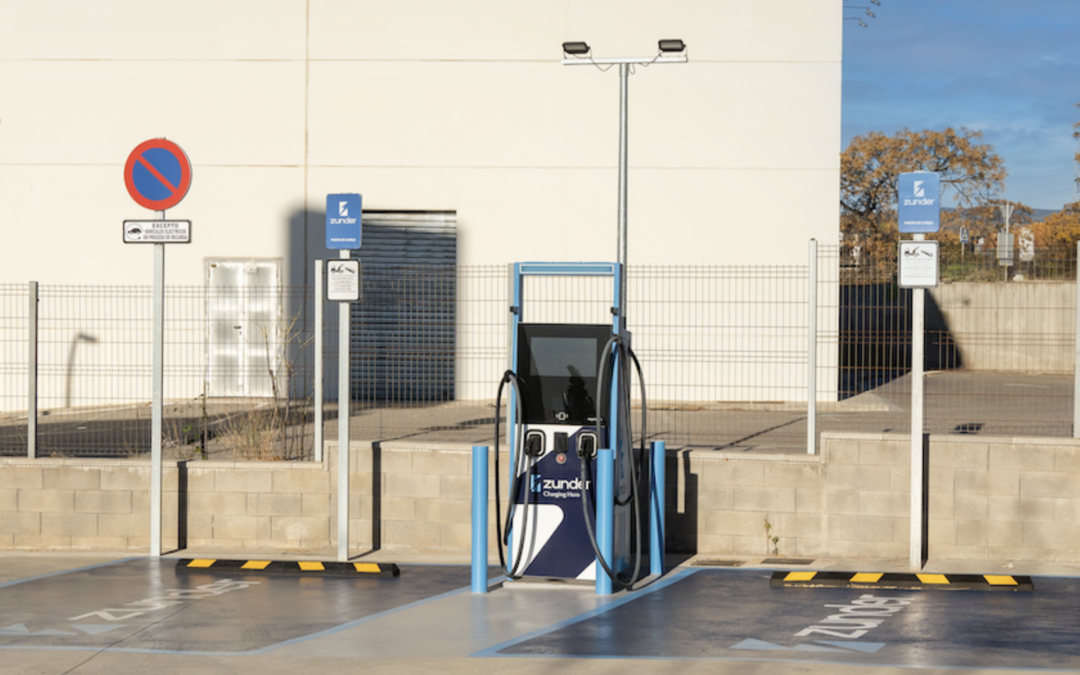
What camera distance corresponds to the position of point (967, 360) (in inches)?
397

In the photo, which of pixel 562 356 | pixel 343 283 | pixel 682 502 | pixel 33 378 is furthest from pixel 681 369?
pixel 33 378

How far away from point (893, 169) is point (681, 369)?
147 ft

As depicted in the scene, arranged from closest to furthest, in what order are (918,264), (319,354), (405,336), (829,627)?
(829,627) < (918,264) < (319,354) < (405,336)

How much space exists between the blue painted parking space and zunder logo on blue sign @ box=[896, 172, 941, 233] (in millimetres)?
2786

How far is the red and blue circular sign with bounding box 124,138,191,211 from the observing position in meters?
9.09

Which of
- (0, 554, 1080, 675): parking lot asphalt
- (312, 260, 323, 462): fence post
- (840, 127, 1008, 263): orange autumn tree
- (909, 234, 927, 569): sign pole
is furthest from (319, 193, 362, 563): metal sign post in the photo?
(840, 127, 1008, 263): orange autumn tree

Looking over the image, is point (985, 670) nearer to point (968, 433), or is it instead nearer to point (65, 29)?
point (968, 433)

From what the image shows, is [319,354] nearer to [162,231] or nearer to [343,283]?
[343,283]

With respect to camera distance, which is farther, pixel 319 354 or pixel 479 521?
pixel 319 354

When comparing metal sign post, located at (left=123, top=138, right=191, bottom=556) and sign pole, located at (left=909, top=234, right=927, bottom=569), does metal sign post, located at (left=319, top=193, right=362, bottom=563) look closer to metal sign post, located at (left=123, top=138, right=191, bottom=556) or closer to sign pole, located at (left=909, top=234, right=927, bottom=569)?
metal sign post, located at (left=123, top=138, right=191, bottom=556)

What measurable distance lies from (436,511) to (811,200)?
12937 mm

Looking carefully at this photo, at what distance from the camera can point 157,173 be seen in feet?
29.9

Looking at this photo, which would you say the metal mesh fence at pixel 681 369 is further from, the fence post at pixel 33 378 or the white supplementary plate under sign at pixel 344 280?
the white supplementary plate under sign at pixel 344 280

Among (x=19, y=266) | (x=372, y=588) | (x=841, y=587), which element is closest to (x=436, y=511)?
(x=372, y=588)
